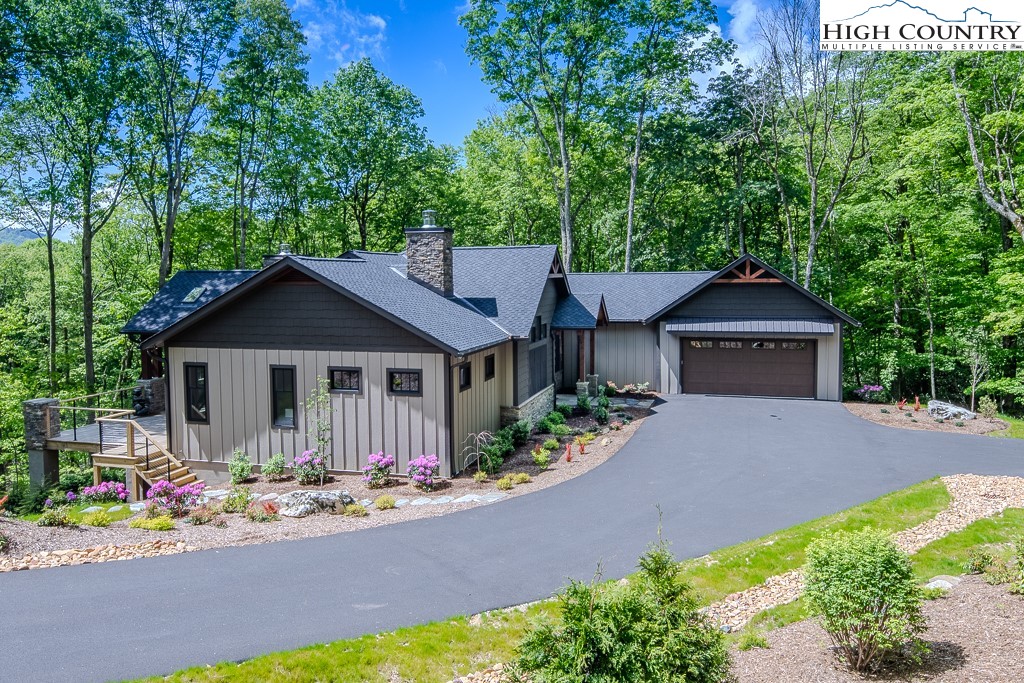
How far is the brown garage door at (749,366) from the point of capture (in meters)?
21.5

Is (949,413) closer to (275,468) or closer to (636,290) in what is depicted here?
(636,290)

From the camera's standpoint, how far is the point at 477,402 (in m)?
15.0

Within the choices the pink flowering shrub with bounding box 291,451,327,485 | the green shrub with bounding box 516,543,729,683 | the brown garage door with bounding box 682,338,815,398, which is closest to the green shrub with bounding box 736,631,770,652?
the green shrub with bounding box 516,543,729,683

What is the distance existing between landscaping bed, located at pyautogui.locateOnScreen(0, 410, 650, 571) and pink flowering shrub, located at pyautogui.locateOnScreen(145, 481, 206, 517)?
0.40m

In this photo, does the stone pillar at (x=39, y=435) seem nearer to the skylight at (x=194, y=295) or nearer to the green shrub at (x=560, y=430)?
the skylight at (x=194, y=295)

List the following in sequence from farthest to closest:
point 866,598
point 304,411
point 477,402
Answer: point 477,402 → point 304,411 → point 866,598

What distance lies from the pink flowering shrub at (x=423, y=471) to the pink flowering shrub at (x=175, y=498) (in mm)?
3900

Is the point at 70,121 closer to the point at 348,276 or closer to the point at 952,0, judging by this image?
the point at 348,276

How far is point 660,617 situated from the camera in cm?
507

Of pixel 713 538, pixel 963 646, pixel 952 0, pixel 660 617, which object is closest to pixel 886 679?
pixel 963 646

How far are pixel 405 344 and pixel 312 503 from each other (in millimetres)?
3676

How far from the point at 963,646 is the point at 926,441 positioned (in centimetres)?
1139

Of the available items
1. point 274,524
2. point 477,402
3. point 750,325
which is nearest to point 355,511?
point 274,524

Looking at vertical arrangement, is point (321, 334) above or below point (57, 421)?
above
